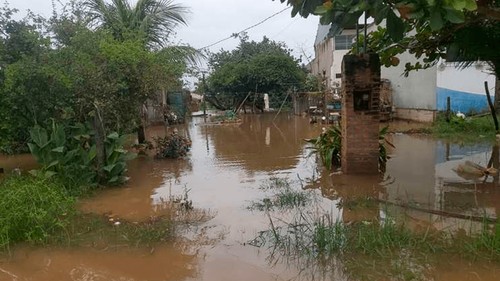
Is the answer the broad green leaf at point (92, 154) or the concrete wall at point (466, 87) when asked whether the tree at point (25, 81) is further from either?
the concrete wall at point (466, 87)

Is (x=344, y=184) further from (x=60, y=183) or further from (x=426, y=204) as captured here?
(x=60, y=183)

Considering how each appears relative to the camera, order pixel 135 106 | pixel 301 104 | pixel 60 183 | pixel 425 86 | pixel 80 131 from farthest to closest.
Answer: pixel 301 104 → pixel 425 86 → pixel 135 106 → pixel 80 131 → pixel 60 183

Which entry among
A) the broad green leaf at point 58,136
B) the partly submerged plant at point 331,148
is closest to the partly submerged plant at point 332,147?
the partly submerged plant at point 331,148

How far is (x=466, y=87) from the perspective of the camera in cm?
1836

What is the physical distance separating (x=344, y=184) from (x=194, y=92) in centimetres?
3706

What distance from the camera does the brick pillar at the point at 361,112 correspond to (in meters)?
8.62

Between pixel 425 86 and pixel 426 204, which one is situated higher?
pixel 425 86

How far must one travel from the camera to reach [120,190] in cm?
833

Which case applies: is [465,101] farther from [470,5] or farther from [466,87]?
[470,5]

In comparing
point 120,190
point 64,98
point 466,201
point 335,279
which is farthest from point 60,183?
point 466,201

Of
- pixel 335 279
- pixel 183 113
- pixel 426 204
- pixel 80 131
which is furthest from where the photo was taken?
pixel 183 113

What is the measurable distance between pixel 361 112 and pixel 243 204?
3.24 metres

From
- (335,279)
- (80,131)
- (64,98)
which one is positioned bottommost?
(335,279)

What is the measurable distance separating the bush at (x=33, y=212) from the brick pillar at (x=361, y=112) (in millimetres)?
5192
